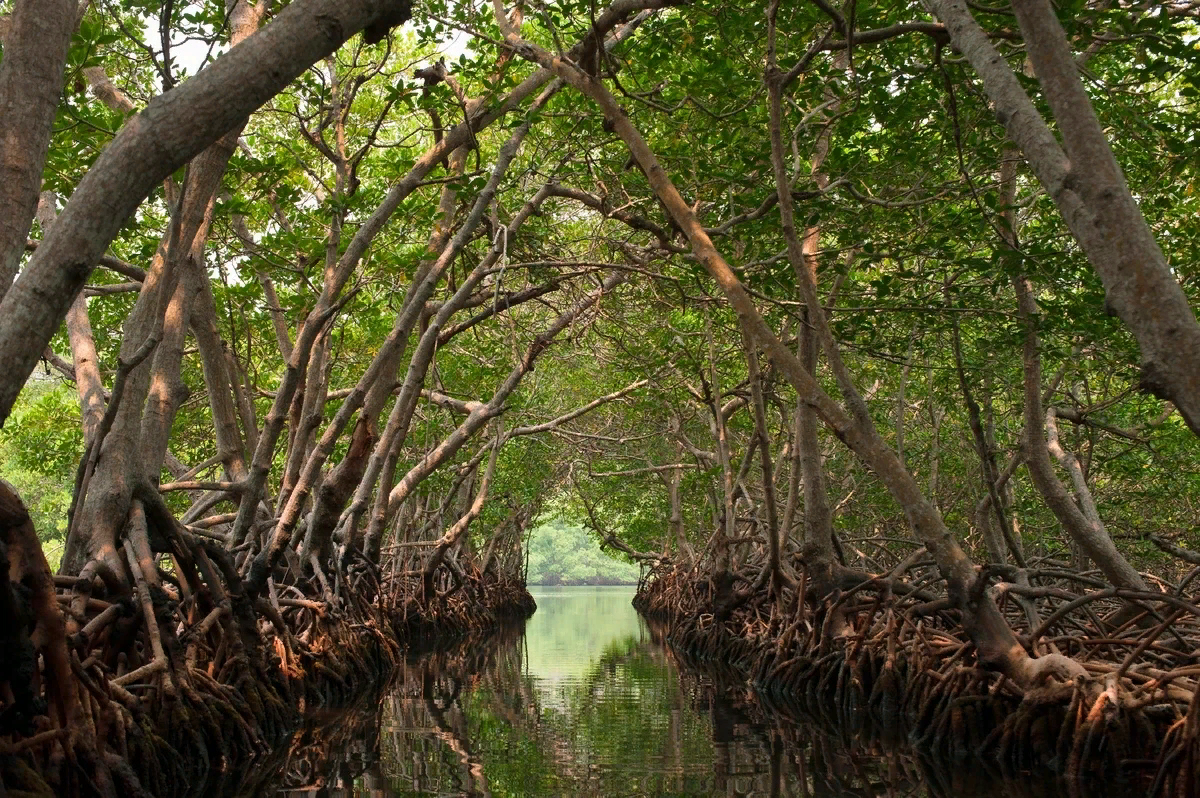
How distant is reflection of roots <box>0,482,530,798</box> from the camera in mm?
3639

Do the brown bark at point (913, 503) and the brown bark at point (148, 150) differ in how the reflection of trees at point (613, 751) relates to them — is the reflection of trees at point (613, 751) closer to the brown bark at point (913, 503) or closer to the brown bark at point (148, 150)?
the brown bark at point (913, 503)

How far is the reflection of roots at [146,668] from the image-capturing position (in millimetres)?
3639

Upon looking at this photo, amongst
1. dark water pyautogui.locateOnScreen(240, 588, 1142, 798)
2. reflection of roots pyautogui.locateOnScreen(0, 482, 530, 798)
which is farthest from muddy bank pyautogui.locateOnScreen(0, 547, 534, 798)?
dark water pyautogui.locateOnScreen(240, 588, 1142, 798)

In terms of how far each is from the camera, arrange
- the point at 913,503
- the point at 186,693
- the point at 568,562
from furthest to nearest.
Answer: the point at 568,562
the point at 913,503
the point at 186,693

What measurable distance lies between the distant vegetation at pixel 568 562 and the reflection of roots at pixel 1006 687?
8412cm

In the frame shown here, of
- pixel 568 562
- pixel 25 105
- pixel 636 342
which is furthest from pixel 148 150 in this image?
pixel 568 562

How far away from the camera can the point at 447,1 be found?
26.1ft

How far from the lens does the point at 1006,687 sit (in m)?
5.59

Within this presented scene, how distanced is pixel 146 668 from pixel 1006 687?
4.41 metres

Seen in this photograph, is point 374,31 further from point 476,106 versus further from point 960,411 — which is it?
point 960,411

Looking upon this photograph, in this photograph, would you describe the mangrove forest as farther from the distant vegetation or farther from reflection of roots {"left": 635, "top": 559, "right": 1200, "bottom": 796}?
the distant vegetation

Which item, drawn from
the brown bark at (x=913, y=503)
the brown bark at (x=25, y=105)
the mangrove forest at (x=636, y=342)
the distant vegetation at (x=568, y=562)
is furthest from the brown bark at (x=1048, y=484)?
the distant vegetation at (x=568, y=562)

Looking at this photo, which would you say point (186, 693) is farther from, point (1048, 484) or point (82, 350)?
point (1048, 484)

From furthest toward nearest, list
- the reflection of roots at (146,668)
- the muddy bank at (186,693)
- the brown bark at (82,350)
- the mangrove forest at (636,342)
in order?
the brown bark at (82,350) < the muddy bank at (186,693) < the reflection of roots at (146,668) < the mangrove forest at (636,342)
